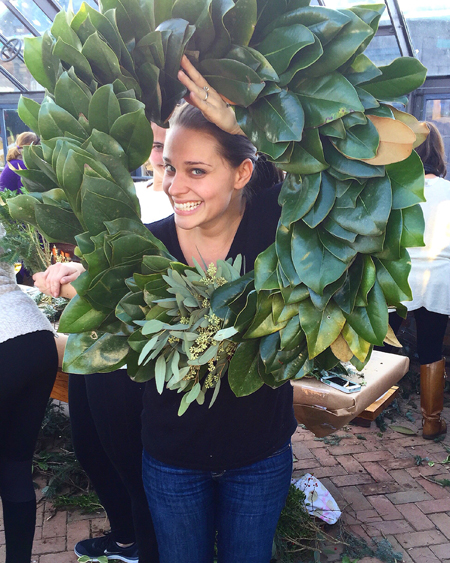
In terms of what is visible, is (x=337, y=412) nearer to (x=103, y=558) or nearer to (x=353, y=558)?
(x=353, y=558)

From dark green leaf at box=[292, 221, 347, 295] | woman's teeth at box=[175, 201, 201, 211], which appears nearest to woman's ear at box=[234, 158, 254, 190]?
woman's teeth at box=[175, 201, 201, 211]

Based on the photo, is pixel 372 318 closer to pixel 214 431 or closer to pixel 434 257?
pixel 214 431

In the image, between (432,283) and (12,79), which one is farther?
(12,79)

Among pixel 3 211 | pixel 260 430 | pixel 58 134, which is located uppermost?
pixel 58 134

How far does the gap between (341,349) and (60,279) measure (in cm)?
87

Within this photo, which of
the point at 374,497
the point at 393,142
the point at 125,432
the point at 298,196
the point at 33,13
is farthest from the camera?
the point at 33,13

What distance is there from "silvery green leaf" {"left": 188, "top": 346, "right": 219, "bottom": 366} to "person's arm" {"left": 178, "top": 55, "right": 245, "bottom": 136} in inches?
22.3

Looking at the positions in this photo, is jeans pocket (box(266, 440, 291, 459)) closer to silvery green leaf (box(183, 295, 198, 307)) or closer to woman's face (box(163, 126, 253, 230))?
silvery green leaf (box(183, 295, 198, 307))

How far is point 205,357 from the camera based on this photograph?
4.06ft

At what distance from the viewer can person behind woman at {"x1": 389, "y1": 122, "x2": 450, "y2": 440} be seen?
3695 millimetres

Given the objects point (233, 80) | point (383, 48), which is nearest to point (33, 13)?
point (383, 48)

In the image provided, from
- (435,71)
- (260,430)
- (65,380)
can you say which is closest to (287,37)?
(260,430)

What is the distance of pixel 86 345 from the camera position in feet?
4.38

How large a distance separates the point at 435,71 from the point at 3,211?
4.98m
